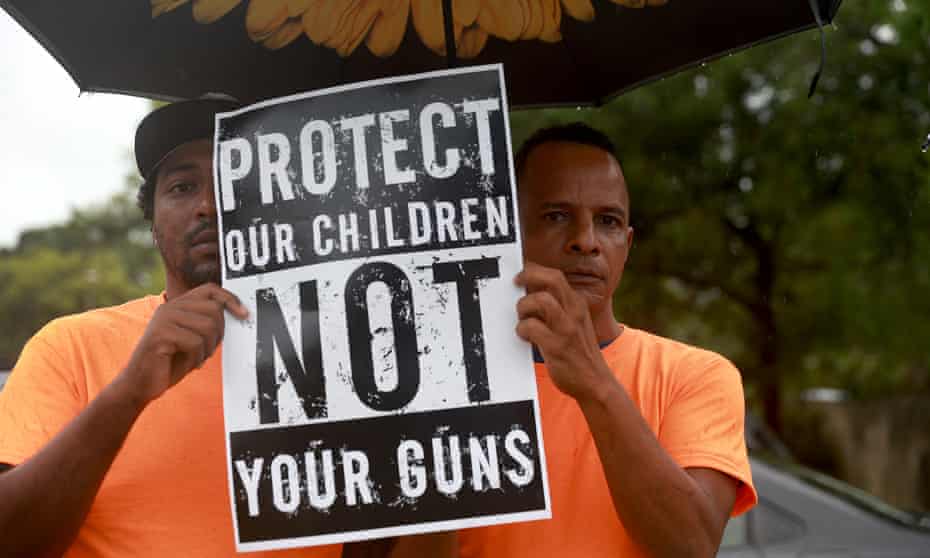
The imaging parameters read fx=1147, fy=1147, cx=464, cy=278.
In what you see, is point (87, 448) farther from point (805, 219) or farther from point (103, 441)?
point (805, 219)

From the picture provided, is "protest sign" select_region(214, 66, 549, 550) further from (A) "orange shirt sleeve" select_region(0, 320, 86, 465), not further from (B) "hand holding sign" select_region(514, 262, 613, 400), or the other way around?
(A) "orange shirt sleeve" select_region(0, 320, 86, 465)

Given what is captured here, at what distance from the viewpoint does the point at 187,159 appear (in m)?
2.28

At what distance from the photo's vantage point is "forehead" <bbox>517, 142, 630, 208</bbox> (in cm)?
238

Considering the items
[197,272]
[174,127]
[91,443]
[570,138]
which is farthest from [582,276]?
[91,443]

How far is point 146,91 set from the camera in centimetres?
251

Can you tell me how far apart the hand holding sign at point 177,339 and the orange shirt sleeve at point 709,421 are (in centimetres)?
82

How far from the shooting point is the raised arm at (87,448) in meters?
1.85

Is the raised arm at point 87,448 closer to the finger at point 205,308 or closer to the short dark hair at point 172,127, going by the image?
the finger at point 205,308

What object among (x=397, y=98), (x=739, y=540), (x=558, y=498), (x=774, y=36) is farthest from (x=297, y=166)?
(x=739, y=540)

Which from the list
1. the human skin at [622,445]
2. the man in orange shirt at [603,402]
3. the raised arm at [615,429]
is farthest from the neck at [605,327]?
the raised arm at [615,429]

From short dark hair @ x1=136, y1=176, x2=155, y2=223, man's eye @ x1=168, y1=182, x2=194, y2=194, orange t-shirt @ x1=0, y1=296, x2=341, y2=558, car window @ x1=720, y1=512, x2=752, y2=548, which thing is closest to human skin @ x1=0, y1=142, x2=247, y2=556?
orange t-shirt @ x1=0, y1=296, x2=341, y2=558

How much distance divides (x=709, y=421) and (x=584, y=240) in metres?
0.43

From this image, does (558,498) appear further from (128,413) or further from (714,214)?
(714,214)

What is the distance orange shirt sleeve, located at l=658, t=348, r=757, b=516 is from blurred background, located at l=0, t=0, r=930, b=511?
3435mm
